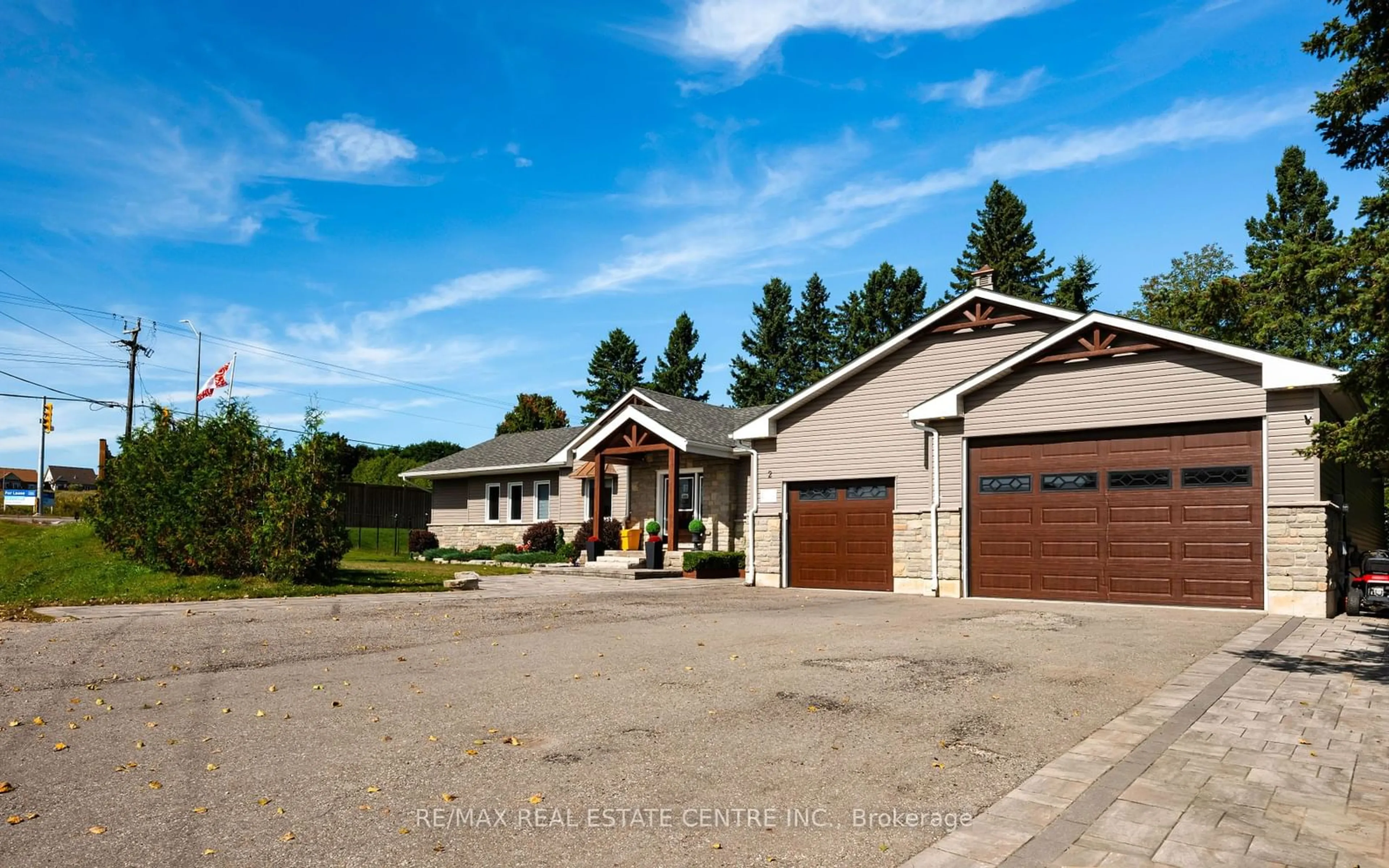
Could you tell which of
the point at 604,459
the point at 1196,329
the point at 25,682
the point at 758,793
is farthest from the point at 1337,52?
the point at 1196,329

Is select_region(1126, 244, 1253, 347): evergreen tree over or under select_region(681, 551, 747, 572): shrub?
over

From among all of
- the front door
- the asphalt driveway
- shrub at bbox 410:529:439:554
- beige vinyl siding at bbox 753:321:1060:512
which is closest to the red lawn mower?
the asphalt driveway

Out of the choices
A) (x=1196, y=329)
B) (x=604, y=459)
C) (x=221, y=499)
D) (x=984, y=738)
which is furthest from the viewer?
(x=1196, y=329)

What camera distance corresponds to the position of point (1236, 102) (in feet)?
40.4

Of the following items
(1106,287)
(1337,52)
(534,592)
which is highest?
(1106,287)

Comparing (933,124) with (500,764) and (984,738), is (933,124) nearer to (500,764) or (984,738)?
(984,738)

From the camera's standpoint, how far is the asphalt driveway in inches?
160

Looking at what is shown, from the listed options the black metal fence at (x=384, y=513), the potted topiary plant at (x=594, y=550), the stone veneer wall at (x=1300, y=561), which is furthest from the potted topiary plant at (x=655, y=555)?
the black metal fence at (x=384, y=513)

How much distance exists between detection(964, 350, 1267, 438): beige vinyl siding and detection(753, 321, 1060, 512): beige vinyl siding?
1553 mm

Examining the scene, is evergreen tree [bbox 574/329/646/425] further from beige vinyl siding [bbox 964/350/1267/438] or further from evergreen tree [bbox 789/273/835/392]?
beige vinyl siding [bbox 964/350/1267/438]

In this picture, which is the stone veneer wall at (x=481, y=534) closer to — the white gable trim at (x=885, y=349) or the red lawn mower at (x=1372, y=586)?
the white gable trim at (x=885, y=349)

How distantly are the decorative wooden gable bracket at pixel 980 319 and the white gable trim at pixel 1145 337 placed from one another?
190 cm

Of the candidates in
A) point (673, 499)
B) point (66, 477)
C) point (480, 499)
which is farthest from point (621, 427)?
point (66, 477)

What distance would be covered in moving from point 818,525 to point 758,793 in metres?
15.8
